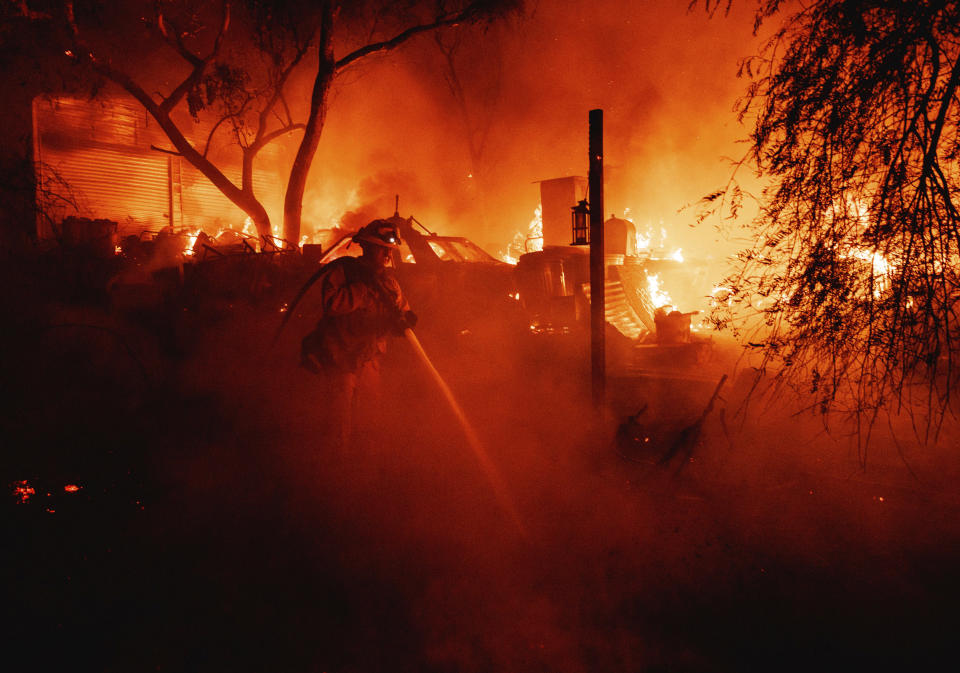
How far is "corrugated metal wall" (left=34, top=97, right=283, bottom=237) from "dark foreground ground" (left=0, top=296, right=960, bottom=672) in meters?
7.93

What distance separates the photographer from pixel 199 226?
52.8 feet

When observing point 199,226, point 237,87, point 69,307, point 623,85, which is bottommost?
point 69,307

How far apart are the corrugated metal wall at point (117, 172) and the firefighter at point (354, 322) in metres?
9.58

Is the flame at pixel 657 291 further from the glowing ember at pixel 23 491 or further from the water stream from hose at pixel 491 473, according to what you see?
the glowing ember at pixel 23 491

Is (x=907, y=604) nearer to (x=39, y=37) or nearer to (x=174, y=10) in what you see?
(x=39, y=37)

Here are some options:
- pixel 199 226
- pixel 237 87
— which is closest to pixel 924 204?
pixel 237 87

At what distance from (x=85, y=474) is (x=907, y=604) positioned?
6.88 meters

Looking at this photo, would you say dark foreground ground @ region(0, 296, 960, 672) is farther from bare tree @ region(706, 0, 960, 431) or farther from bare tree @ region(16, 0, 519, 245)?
bare tree @ region(16, 0, 519, 245)

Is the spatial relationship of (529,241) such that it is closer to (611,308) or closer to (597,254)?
(611,308)

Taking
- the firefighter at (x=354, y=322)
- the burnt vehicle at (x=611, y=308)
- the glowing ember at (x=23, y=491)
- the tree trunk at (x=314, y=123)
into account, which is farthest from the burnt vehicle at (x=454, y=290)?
the glowing ember at (x=23, y=491)

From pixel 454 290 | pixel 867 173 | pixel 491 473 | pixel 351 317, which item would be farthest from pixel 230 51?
pixel 867 173

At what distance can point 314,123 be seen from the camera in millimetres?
13031

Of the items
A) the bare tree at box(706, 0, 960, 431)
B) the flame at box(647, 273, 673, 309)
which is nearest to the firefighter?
the bare tree at box(706, 0, 960, 431)

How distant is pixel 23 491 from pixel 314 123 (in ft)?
33.0
